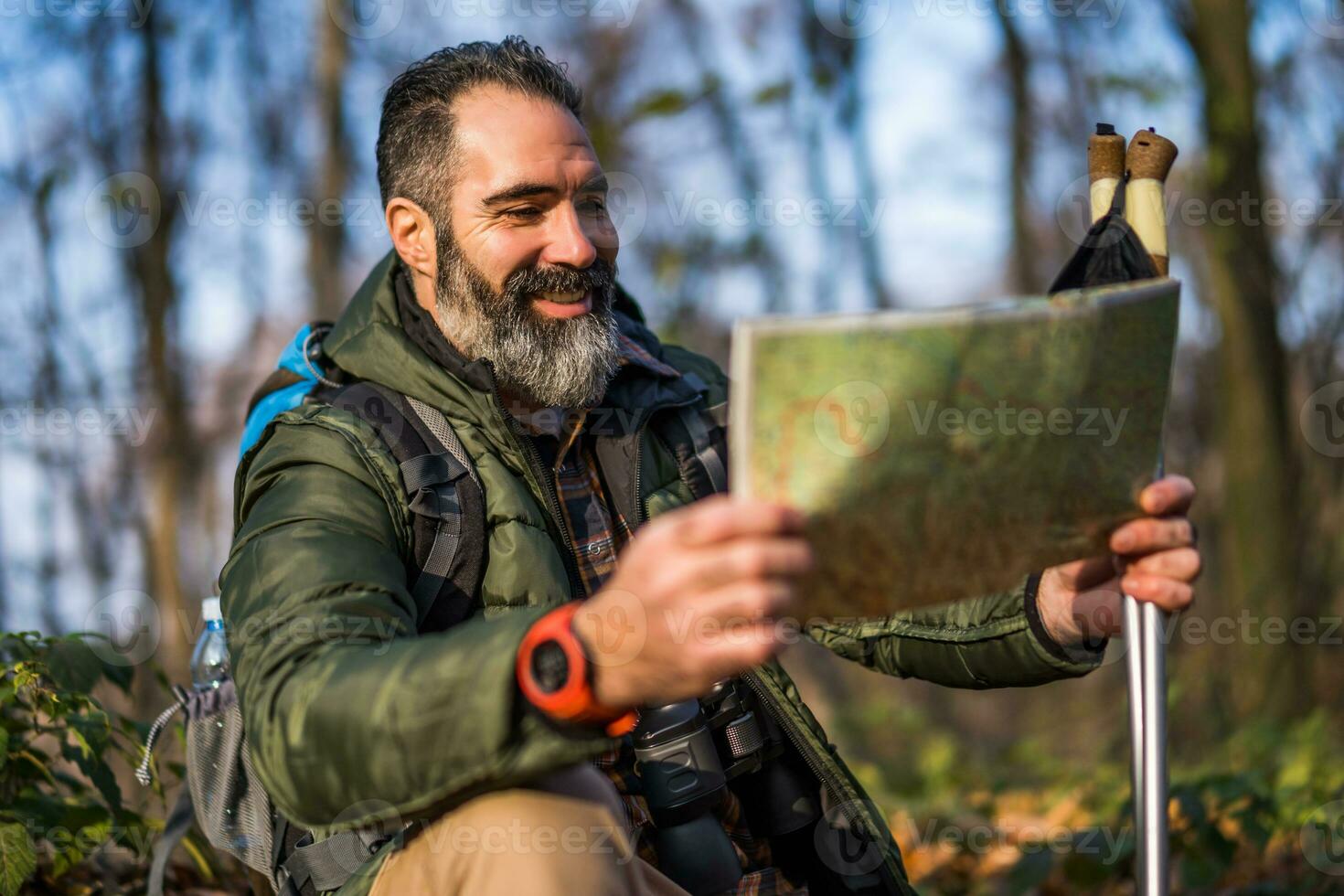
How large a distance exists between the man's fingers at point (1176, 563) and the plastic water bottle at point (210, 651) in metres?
1.93

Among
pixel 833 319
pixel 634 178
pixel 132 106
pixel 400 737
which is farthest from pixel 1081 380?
pixel 634 178

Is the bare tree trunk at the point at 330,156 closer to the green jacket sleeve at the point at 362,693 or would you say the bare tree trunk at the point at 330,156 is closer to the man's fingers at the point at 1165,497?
the green jacket sleeve at the point at 362,693

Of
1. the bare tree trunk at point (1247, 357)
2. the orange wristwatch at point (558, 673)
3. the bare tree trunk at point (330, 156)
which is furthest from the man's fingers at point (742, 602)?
the bare tree trunk at point (330, 156)

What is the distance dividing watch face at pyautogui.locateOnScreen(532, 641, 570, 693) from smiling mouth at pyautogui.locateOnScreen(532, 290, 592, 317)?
1.34 meters

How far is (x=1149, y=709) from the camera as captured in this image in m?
2.08

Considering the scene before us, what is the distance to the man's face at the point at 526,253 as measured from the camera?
9.11 ft

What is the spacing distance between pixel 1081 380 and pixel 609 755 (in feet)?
4.30

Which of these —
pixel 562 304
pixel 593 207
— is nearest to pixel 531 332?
pixel 562 304

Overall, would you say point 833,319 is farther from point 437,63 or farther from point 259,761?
point 437,63

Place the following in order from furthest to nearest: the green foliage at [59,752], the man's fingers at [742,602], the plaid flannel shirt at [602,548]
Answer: the green foliage at [59,752]
the plaid flannel shirt at [602,548]
the man's fingers at [742,602]

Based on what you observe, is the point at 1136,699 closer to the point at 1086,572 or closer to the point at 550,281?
the point at 1086,572

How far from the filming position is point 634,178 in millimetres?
14773

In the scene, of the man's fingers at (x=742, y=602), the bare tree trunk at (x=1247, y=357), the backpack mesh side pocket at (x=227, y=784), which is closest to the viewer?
the man's fingers at (x=742, y=602)

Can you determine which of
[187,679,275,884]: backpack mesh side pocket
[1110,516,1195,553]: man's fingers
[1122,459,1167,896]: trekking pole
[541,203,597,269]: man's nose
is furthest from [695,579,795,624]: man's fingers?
[541,203,597,269]: man's nose
